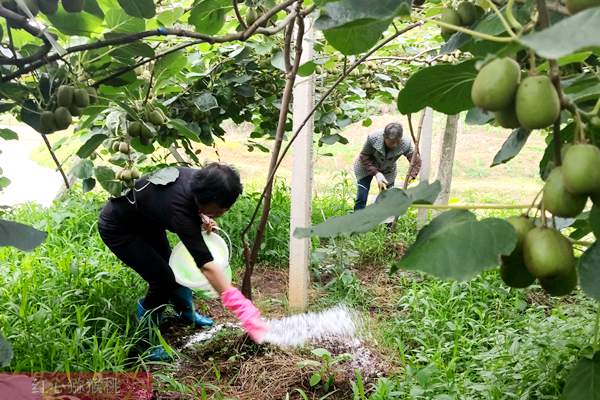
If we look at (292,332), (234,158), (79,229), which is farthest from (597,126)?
(234,158)

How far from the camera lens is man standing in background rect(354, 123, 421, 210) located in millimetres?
5125

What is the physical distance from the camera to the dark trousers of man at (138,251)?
2.84 meters

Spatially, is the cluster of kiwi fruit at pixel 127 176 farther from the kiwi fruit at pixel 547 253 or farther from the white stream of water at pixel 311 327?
the kiwi fruit at pixel 547 253

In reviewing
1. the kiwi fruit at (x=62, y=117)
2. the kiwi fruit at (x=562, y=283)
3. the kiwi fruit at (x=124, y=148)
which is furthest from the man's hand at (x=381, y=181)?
the kiwi fruit at (x=562, y=283)

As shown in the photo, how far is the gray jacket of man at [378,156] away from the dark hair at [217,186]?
3015 millimetres

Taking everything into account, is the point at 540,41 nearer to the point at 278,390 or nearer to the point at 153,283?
the point at 278,390

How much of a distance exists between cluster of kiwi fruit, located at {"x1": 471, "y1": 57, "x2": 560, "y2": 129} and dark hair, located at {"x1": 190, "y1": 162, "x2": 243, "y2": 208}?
1.78m

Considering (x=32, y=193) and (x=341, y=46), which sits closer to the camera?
(x=341, y=46)

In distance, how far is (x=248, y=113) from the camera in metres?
4.10

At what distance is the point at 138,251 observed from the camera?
2.86 metres

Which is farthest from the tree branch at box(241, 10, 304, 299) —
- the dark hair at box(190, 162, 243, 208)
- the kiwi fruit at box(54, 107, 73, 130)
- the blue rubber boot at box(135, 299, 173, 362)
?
the kiwi fruit at box(54, 107, 73, 130)

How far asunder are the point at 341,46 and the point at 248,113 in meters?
3.11

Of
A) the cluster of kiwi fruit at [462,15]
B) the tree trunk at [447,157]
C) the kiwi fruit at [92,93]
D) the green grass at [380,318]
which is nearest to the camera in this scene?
the cluster of kiwi fruit at [462,15]

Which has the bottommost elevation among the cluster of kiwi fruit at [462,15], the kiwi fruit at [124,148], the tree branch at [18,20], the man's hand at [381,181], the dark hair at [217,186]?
the man's hand at [381,181]
